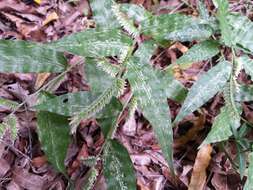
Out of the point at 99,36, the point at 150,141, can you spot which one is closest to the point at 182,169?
the point at 150,141

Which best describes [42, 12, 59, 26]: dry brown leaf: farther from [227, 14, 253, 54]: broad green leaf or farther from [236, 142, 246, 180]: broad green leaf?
[236, 142, 246, 180]: broad green leaf

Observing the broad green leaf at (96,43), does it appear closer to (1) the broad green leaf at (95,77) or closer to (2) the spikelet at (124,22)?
(2) the spikelet at (124,22)

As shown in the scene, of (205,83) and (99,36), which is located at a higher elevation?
(99,36)

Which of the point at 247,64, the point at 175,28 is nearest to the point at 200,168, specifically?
the point at 247,64

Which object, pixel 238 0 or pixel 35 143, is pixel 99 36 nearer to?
pixel 35 143

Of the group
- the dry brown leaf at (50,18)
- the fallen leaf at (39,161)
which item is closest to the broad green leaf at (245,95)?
the fallen leaf at (39,161)

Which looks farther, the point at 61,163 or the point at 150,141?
the point at 150,141

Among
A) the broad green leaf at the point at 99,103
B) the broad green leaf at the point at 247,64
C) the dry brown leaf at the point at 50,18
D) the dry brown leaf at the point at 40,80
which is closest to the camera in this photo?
the broad green leaf at the point at 99,103
